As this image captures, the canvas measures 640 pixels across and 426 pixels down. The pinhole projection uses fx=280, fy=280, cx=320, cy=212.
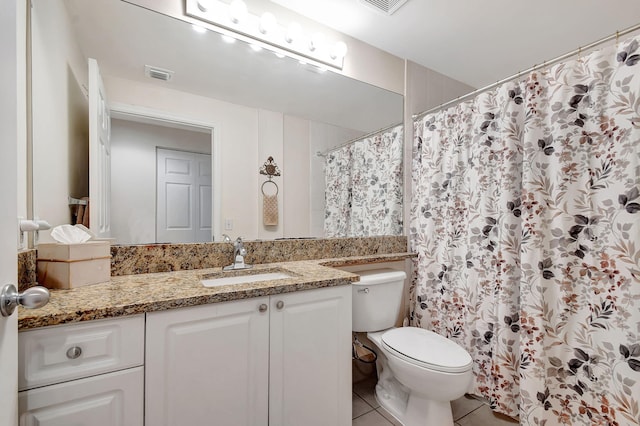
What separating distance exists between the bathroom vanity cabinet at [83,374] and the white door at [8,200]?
132 mm

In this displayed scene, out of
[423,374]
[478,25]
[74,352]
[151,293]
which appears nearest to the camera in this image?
[74,352]

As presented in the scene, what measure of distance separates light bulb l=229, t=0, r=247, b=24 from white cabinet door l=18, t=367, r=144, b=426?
1629 mm

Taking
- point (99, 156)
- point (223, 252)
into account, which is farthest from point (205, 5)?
point (223, 252)

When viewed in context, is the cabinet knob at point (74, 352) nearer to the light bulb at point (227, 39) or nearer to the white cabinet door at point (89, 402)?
the white cabinet door at point (89, 402)

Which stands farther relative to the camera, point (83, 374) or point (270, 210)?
point (270, 210)

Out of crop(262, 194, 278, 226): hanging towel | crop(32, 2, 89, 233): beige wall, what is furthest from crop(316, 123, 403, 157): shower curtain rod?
crop(32, 2, 89, 233): beige wall

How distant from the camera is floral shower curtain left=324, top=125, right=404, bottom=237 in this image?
205 cm

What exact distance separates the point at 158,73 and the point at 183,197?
605 mm

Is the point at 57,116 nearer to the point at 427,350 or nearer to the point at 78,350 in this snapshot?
the point at 78,350

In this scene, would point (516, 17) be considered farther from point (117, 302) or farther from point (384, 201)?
point (117, 302)

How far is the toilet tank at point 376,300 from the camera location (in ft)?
5.32

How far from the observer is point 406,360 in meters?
1.36

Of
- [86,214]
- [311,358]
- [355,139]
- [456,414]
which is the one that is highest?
[355,139]

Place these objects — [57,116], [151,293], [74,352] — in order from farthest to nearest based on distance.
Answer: [57,116] < [151,293] < [74,352]
